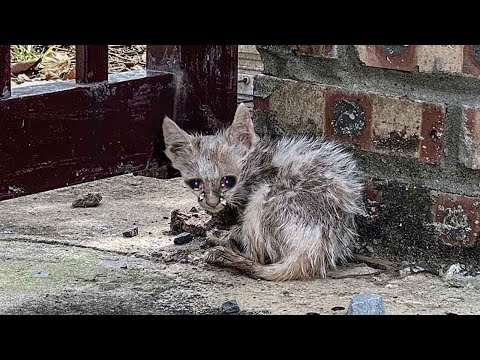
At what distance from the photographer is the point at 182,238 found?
3264 mm

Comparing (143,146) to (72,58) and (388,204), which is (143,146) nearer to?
(388,204)

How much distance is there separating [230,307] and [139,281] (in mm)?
317

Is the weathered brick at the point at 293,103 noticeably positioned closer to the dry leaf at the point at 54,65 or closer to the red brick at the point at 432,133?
the red brick at the point at 432,133

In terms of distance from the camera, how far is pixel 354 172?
121 inches

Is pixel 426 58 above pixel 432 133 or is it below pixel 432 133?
above

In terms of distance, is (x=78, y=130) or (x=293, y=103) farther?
(x=293, y=103)

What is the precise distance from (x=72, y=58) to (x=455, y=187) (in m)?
2.90

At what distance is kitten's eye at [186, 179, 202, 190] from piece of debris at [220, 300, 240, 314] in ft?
2.24

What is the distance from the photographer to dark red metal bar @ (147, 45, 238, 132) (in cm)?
327

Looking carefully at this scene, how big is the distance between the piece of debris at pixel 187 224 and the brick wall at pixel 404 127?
0.43 meters

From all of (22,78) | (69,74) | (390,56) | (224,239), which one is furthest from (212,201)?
(22,78)

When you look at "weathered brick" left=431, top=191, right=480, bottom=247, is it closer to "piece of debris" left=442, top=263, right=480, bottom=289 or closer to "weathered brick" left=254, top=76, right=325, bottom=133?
"piece of debris" left=442, top=263, right=480, bottom=289

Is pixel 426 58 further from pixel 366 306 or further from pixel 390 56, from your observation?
pixel 366 306
